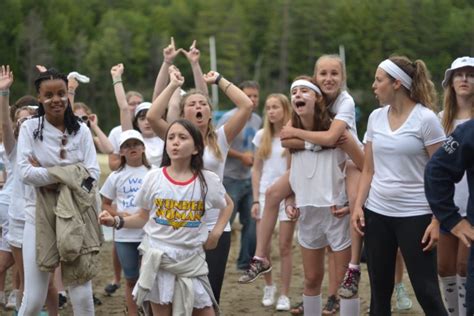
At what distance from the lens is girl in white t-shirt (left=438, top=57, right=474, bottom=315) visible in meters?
5.58

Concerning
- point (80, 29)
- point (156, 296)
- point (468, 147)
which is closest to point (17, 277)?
point (156, 296)

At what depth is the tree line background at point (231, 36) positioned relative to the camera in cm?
2197

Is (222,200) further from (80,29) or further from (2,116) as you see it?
(80,29)

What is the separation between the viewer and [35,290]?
557 cm

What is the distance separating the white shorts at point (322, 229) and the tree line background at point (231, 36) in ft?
44.8

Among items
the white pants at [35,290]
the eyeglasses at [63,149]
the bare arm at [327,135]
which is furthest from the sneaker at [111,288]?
the bare arm at [327,135]

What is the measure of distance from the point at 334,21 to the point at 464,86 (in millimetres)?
20740

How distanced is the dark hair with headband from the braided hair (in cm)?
213

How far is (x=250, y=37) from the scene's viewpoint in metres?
28.3

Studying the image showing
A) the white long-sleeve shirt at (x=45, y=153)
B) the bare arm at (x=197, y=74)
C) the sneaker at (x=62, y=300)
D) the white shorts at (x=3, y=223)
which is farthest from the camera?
the sneaker at (x=62, y=300)

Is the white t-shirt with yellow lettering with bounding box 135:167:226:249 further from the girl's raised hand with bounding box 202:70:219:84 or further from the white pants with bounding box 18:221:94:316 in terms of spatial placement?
the girl's raised hand with bounding box 202:70:219:84

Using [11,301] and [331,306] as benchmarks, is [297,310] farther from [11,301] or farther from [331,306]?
[11,301]

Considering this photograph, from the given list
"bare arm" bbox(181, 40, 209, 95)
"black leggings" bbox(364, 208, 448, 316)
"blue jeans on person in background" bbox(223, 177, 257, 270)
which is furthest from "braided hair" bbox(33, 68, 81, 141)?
"blue jeans on person in background" bbox(223, 177, 257, 270)

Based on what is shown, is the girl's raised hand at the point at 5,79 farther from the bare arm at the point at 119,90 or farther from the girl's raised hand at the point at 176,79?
the bare arm at the point at 119,90
